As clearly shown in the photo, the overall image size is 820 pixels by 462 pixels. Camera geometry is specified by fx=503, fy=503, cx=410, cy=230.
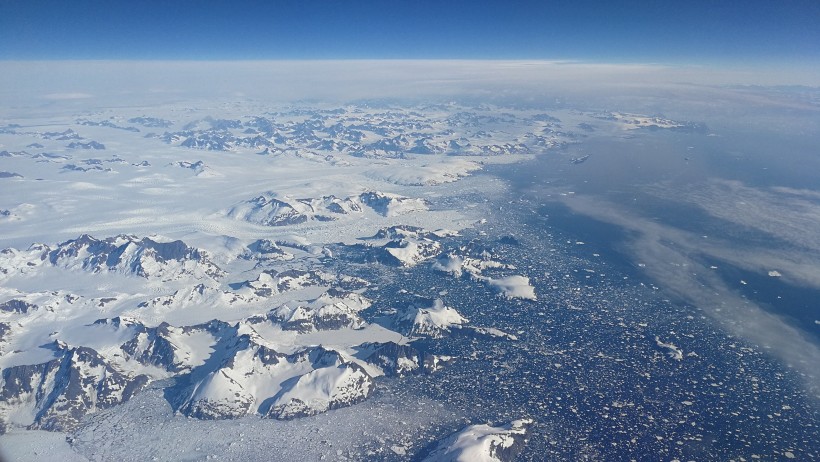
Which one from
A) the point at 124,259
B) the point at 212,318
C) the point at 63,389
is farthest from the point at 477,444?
the point at 124,259

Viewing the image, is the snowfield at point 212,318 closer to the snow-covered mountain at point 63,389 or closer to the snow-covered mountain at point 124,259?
the snow-covered mountain at point 63,389

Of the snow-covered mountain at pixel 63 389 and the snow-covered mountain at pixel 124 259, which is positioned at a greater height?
the snow-covered mountain at pixel 124 259

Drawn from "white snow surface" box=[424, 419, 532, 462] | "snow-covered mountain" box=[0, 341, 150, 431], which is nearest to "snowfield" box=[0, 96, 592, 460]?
"snow-covered mountain" box=[0, 341, 150, 431]

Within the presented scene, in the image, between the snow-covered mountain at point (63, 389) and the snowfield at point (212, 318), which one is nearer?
the snow-covered mountain at point (63, 389)

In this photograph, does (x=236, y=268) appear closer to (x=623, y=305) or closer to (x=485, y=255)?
(x=485, y=255)

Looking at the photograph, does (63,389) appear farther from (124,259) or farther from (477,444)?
(477,444)

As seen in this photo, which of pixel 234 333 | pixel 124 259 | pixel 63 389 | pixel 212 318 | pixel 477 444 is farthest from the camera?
pixel 124 259

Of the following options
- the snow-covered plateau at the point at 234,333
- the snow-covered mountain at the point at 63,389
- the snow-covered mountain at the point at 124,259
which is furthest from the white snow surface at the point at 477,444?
the snow-covered mountain at the point at 124,259

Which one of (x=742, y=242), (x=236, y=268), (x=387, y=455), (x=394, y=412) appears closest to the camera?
(x=387, y=455)

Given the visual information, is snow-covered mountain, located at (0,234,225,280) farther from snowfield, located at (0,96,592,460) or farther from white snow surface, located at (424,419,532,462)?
white snow surface, located at (424,419,532,462)

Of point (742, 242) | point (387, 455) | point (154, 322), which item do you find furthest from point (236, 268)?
point (742, 242)

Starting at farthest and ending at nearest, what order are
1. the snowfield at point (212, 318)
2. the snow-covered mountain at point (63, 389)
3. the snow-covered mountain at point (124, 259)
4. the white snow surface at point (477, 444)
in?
1. the snow-covered mountain at point (124, 259)
2. the snowfield at point (212, 318)
3. the snow-covered mountain at point (63, 389)
4. the white snow surface at point (477, 444)
